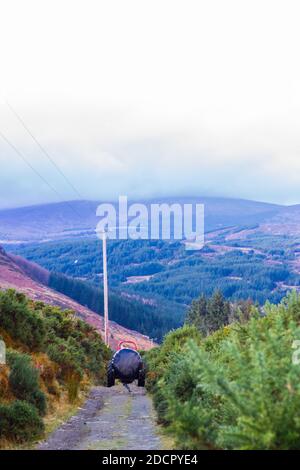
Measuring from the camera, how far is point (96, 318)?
9662 cm

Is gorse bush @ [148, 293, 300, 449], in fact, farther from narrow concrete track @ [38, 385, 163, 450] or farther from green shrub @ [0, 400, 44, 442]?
green shrub @ [0, 400, 44, 442]

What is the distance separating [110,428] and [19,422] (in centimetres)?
267

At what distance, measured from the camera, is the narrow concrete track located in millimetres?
11531

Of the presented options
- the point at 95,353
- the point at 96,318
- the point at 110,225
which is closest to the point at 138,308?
the point at 96,318

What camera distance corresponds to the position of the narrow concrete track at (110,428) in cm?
1153

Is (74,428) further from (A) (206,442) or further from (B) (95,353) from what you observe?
(B) (95,353)

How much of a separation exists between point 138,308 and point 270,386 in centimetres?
14682

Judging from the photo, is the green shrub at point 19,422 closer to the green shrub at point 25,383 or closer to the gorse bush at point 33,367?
the gorse bush at point 33,367

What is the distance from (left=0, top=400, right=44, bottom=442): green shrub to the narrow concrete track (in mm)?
316

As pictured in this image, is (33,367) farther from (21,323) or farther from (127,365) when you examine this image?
(127,365)

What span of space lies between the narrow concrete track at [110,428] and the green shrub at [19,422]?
1.04ft

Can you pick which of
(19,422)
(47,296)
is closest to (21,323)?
(19,422)

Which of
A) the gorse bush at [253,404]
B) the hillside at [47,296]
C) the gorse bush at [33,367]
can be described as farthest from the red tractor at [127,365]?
the hillside at [47,296]

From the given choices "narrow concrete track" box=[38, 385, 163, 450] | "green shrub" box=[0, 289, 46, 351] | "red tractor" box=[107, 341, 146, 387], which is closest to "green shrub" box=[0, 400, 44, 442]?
"narrow concrete track" box=[38, 385, 163, 450]
